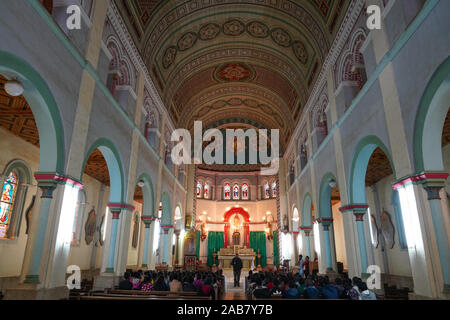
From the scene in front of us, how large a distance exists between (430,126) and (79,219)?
15074mm

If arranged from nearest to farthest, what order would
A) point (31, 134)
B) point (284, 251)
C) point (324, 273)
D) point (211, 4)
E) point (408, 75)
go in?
point (408, 75), point (31, 134), point (324, 273), point (211, 4), point (284, 251)

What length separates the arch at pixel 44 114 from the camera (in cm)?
566

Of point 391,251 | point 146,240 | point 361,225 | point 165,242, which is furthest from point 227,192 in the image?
point 361,225

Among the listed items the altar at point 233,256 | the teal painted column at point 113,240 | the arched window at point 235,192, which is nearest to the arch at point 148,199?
the teal painted column at point 113,240

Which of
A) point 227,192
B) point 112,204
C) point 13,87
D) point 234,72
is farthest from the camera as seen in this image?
point 227,192

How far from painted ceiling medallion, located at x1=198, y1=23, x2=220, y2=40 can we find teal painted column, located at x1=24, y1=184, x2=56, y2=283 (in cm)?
1181

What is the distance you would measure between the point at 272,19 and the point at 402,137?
1036 centimetres

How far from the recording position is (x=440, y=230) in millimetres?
5648

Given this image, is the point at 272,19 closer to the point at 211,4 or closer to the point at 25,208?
the point at 211,4

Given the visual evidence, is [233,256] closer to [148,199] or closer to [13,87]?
[148,199]

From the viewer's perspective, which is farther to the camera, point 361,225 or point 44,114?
point 361,225

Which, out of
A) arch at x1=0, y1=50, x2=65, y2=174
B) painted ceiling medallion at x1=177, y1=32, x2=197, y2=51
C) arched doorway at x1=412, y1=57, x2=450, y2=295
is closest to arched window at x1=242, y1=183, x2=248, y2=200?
painted ceiling medallion at x1=177, y1=32, x2=197, y2=51
